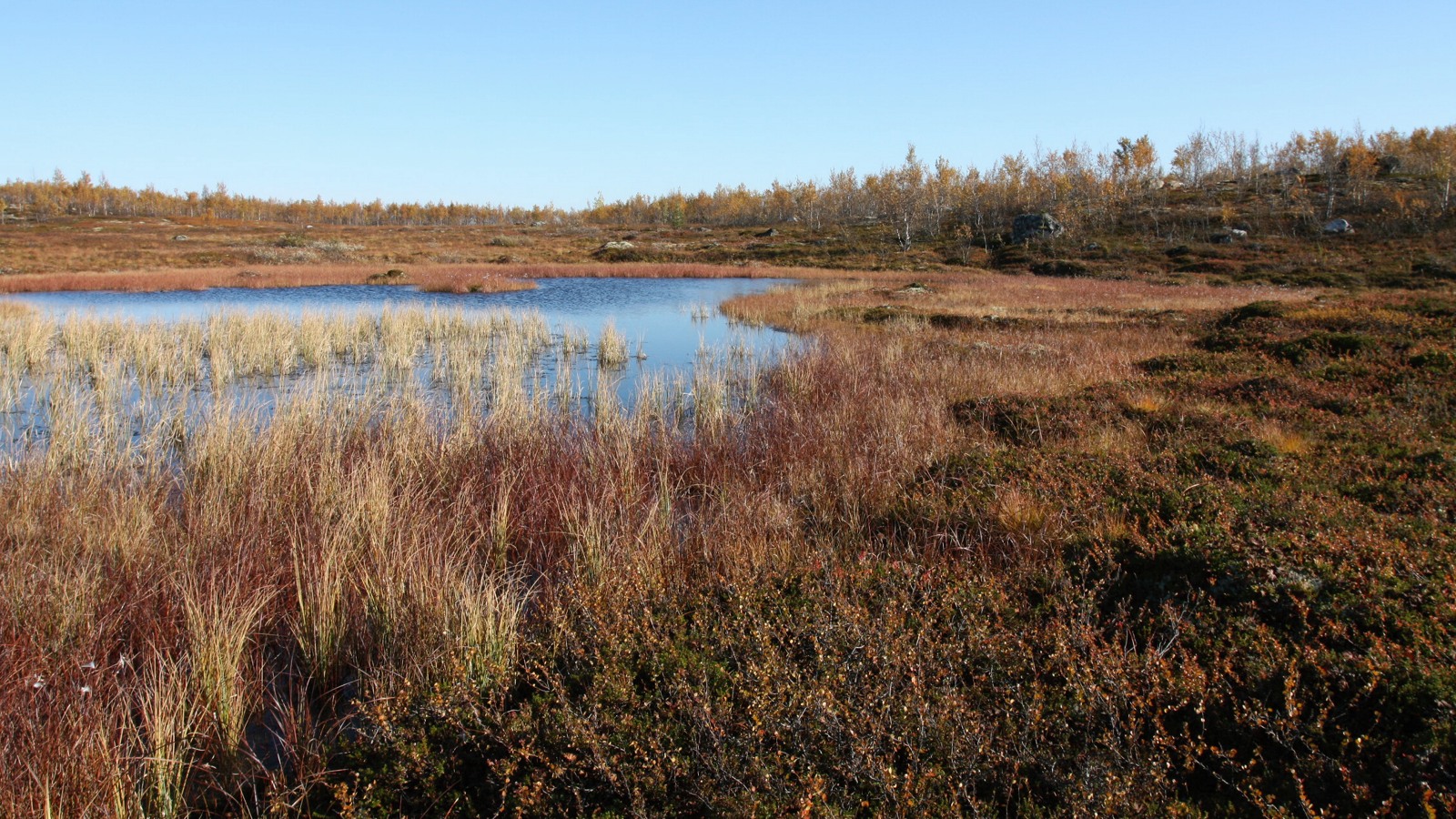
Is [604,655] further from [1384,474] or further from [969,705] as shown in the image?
[1384,474]

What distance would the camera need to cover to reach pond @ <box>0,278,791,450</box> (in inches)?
376

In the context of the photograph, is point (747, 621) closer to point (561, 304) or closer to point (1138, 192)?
point (561, 304)

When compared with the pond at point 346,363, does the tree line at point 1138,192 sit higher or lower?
higher

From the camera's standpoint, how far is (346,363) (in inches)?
562

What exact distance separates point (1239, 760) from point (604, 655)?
112 inches

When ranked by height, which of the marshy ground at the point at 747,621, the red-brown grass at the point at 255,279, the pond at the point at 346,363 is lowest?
the marshy ground at the point at 747,621

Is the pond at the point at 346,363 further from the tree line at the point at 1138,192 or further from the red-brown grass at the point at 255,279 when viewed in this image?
the tree line at the point at 1138,192

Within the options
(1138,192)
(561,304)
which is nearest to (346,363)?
(561,304)

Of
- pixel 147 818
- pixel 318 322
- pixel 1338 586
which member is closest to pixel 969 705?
pixel 1338 586

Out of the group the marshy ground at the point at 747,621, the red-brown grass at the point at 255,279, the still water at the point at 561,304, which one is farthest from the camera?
the red-brown grass at the point at 255,279

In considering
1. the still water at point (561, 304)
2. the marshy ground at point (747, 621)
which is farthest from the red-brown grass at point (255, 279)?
the marshy ground at point (747, 621)

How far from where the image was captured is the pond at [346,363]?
376 inches

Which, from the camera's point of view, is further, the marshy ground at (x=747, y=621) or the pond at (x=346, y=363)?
the pond at (x=346, y=363)

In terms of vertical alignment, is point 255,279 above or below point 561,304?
above
